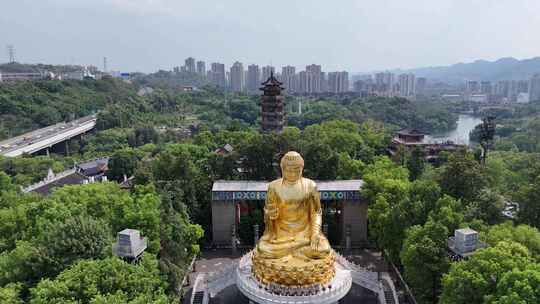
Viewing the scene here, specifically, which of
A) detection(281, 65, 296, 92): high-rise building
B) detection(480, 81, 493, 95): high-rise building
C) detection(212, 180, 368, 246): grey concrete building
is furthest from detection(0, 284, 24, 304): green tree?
detection(480, 81, 493, 95): high-rise building

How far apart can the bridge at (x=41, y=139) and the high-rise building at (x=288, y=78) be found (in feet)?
274

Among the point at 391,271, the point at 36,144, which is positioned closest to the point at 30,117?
the point at 36,144

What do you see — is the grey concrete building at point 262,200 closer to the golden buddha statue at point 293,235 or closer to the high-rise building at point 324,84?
the golden buddha statue at point 293,235

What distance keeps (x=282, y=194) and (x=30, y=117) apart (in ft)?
192

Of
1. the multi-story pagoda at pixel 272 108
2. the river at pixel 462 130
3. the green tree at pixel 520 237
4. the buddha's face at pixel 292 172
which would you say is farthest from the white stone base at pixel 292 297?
the river at pixel 462 130

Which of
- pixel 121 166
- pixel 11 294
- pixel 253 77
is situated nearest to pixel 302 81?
pixel 253 77

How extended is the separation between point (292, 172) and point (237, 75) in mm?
143375

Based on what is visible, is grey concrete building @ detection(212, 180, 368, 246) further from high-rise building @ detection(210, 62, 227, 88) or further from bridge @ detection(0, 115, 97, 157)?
high-rise building @ detection(210, 62, 227, 88)

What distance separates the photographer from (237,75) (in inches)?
6112

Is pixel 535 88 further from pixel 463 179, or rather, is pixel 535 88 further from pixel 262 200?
pixel 262 200

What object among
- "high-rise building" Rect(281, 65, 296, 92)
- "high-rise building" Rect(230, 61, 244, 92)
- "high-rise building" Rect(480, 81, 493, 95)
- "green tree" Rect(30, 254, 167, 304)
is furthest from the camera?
"high-rise building" Rect(480, 81, 493, 95)

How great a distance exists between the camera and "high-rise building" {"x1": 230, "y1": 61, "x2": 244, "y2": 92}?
15338 centimetres

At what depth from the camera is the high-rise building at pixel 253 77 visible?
15512 centimetres

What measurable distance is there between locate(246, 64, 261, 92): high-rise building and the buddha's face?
140m
